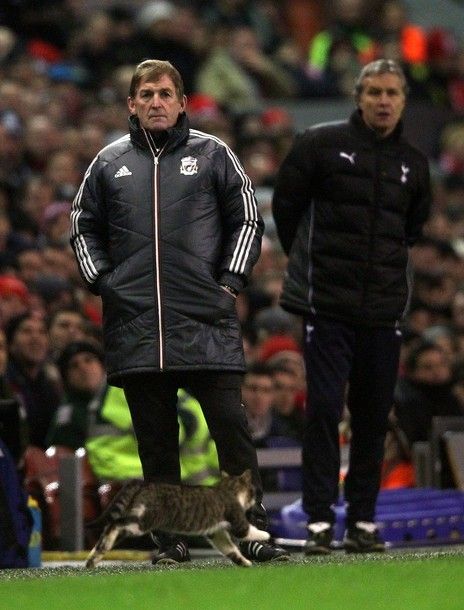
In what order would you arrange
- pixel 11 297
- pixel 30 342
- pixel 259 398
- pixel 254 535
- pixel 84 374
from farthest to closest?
pixel 11 297, pixel 259 398, pixel 30 342, pixel 84 374, pixel 254 535

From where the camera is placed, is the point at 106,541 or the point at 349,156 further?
the point at 349,156

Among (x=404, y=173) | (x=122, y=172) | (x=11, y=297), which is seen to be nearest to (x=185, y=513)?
(x=122, y=172)

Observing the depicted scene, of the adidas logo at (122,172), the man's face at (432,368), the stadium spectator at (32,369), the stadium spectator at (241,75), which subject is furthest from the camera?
the stadium spectator at (241,75)

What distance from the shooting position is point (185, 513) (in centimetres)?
850

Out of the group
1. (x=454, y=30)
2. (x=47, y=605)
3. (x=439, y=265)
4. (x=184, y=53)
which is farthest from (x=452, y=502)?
(x=454, y=30)

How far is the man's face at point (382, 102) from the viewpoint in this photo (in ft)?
32.1

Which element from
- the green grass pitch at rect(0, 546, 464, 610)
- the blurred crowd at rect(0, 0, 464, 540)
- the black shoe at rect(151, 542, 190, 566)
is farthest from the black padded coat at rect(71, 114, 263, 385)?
the blurred crowd at rect(0, 0, 464, 540)

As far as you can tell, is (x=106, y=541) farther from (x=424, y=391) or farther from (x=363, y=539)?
(x=424, y=391)

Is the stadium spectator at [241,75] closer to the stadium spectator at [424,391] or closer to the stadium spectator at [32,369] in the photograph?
the stadium spectator at [424,391]

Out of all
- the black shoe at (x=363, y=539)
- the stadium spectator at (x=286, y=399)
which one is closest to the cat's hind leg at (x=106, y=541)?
the black shoe at (x=363, y=539)

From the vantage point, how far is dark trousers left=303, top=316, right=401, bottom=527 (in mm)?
9578

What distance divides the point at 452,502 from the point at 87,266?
11.2 feet

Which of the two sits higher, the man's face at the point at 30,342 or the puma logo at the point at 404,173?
the puma logo at the point at 404,173

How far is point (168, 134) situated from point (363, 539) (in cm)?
220
